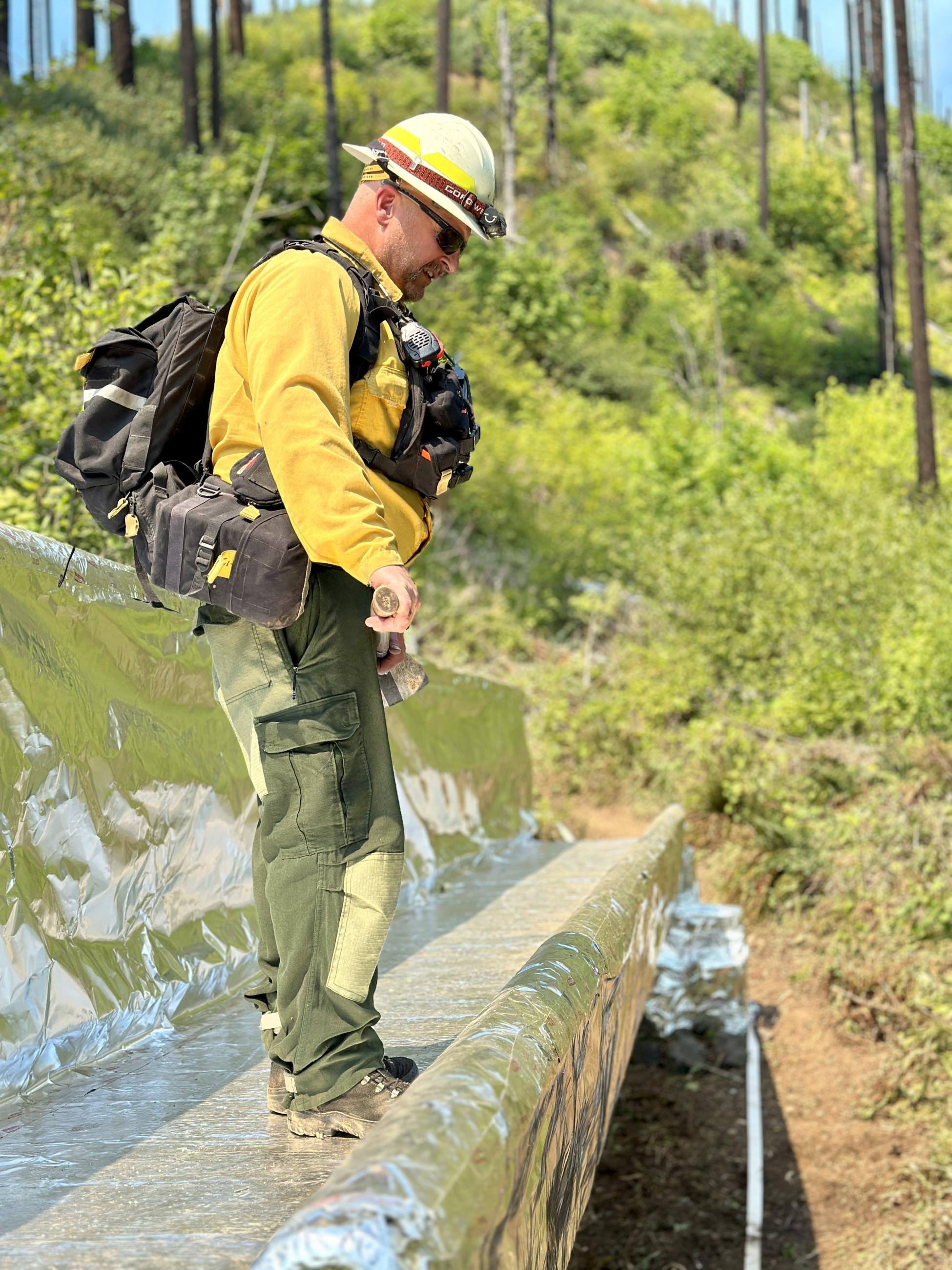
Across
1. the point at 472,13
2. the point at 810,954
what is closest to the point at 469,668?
the point at 810,954

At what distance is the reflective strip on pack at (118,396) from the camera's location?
2389 millimetres

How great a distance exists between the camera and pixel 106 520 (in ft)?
8.00

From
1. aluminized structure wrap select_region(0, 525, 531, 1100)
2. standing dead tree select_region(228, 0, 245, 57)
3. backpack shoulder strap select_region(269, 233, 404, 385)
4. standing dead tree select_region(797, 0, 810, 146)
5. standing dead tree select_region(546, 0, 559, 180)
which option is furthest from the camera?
standing dead tree select_region(797, 0, 810, 146)

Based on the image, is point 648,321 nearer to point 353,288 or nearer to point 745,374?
point 745,374

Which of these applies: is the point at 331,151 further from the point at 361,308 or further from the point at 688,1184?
the point at 361,308

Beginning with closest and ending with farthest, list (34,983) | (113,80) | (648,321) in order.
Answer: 1. (34,983)
2. (113,80)
3. (648,321)

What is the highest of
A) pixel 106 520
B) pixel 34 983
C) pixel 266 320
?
pixel 266 320

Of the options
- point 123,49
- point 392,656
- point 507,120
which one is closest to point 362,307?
point 392,656

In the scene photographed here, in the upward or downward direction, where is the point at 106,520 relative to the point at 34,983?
upward

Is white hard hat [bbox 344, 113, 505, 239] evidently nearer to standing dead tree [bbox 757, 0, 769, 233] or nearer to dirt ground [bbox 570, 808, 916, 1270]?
dirt ground [bbox 570, 808, 916, 1270]

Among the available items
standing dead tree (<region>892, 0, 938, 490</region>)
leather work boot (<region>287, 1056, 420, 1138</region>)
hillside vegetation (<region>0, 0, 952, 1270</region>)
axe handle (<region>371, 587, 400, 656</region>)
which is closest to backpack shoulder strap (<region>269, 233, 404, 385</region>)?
axe handle (<region>371, 587, 400, 656</region>)

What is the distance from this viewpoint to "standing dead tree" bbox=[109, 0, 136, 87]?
2616 centimetres

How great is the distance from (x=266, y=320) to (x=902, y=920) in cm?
637

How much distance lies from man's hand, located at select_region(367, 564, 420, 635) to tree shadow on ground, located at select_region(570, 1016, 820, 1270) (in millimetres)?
4475
